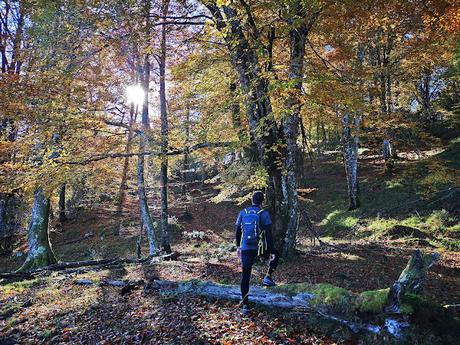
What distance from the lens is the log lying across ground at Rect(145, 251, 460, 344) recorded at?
15.8 feet

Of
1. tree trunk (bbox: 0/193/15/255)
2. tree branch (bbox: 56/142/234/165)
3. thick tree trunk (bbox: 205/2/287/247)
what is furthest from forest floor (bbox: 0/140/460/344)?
tree branch (bbox: 56/142/234/165)

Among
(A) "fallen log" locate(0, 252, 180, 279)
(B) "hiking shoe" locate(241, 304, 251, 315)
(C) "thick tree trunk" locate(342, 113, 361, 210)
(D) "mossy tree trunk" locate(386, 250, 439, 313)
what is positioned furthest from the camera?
(C) "thick tree trunk" locate(342, 113, 361, 210)

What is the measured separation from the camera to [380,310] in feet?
17.1

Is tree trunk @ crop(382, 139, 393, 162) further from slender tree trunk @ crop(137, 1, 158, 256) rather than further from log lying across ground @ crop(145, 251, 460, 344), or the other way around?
log lying across ground @ crop(145, 251, 460, 344)

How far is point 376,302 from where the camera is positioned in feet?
17.4

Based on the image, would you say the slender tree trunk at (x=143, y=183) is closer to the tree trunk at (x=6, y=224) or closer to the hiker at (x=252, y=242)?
the hiker at (x=252, y=242)

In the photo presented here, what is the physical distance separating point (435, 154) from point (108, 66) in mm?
23016

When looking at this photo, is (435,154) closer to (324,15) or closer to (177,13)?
(324,15)

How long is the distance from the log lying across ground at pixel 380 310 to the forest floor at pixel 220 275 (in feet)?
0.97

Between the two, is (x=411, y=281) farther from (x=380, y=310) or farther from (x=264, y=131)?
(x=264, y=131)

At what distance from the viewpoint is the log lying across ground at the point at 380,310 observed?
4.82 metres

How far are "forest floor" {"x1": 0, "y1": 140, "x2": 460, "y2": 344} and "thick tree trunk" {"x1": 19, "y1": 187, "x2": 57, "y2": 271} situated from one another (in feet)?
8.17

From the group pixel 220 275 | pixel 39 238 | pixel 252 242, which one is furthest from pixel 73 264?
pixel 252 242

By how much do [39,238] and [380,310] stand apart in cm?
1551
